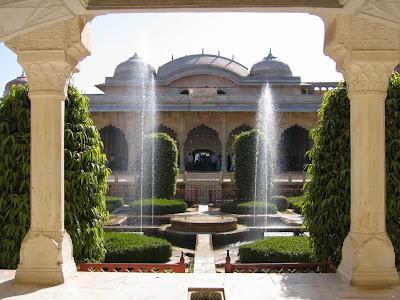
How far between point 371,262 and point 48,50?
312 cm

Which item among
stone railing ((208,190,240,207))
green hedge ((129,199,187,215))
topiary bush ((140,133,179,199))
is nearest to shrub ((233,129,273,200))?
stone railing ((208,190,240,207))

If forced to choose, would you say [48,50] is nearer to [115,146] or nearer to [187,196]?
[187,196]

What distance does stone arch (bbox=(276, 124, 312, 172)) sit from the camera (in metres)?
24.1

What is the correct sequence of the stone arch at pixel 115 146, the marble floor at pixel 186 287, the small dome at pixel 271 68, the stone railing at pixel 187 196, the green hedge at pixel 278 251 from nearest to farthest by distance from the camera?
1. the marble floor at pixel 186 287
2. the green hedge at pixel 278 251
3. the stone railing at pixel 187 196
4. the stone arch at pixel 115 146
5. the small dome at pixel 271 68

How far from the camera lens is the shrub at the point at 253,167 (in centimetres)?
1256

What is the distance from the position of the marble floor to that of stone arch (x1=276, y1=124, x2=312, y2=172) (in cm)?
2051

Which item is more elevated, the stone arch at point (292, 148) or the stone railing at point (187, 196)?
the stone arch at point (292, 148)

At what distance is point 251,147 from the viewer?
12.7 metres

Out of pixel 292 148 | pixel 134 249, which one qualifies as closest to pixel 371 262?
pixel 134 249

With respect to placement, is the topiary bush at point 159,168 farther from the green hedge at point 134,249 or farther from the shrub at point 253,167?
the green hedge at point 134,249

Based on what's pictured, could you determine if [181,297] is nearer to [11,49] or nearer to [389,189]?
[389,189]

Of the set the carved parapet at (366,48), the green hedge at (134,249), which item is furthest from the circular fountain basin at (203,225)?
Result: the carved parapet at (366,48)

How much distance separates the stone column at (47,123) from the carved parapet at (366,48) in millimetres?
2123

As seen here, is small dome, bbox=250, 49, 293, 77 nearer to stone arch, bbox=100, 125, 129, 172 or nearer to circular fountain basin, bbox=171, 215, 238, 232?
stone arch, bbox=100, 125, 129, 172
